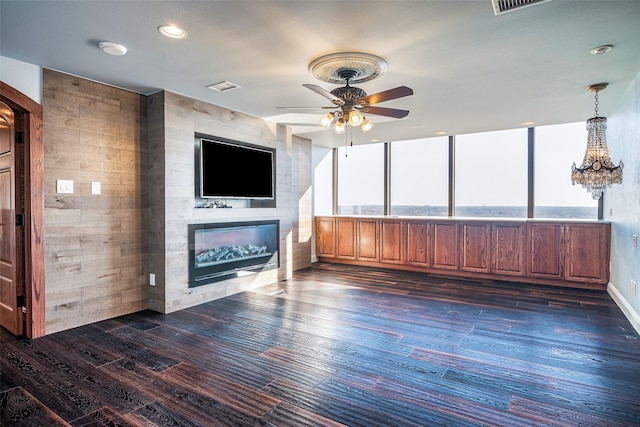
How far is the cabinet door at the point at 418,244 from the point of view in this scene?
20.3 feet

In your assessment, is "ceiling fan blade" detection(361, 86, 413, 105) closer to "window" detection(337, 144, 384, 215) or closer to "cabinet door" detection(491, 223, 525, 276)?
"cabinet door" detection(491, 223, 525, 276)

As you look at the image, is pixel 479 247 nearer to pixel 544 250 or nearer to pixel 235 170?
pixel 544 250

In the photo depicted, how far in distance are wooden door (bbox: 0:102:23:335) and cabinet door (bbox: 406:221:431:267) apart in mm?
5214

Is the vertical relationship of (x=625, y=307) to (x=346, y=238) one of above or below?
below

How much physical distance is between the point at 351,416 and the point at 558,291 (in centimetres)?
423

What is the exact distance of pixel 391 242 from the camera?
21.4ft

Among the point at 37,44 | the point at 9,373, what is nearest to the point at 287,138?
the point at 37,44

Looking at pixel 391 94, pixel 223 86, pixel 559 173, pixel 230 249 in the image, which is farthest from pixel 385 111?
pixel 559 173

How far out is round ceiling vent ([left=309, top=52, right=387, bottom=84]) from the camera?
288 centimetres

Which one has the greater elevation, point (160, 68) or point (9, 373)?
point (160, 68)

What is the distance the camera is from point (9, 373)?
2.52 m

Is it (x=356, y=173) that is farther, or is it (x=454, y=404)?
(x=356, y=173)

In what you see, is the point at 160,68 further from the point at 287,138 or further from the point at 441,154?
the point at 441,154

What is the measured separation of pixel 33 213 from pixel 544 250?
6091 mm
